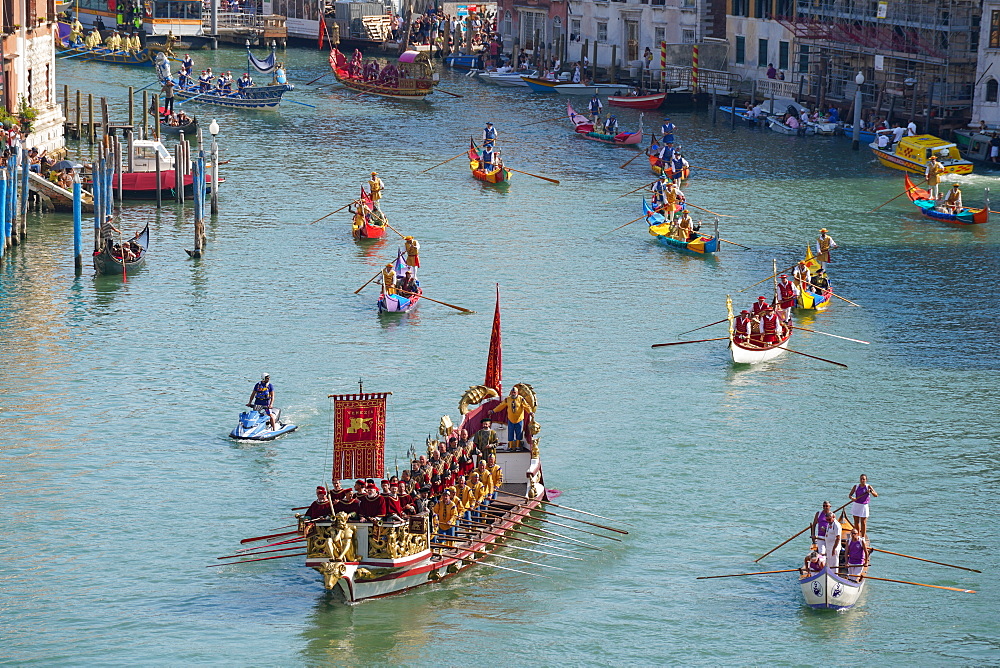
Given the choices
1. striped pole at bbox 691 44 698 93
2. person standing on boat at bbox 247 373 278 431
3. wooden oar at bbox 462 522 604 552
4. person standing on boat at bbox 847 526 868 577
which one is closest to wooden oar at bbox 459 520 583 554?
wooden oar at bbox 462 522 604 552

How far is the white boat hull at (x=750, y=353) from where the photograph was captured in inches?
1752

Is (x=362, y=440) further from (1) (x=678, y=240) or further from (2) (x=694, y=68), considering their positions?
(2) (x=694, y=68)

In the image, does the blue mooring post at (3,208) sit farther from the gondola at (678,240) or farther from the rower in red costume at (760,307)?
the rower in red costume at (760,307)

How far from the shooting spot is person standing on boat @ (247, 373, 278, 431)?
37688 millimetres

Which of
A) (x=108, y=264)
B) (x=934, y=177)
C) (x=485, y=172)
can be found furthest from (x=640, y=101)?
(x=108, y=264)

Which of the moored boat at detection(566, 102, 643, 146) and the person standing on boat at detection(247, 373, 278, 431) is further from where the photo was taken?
the moored boat at detection(566, 102, 643, 146)

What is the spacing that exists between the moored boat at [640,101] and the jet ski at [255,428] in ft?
213

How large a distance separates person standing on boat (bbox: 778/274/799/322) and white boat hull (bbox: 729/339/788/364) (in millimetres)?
2344

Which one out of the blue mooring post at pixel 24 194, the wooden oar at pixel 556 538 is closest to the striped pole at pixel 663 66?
the blue mooring post at pixel 24 194

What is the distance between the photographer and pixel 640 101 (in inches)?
3932

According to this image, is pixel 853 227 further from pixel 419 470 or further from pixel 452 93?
pixel 452 93

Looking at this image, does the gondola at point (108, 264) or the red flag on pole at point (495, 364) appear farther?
the gondola at point (108, 264)

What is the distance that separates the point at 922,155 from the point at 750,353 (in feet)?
115

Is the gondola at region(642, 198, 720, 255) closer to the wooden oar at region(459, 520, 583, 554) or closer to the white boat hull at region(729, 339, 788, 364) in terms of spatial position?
the white boat hull at region(729, 339, 788, 364)
